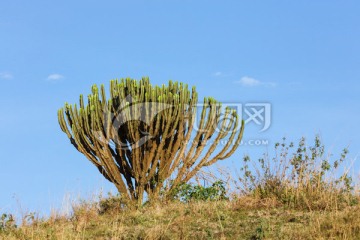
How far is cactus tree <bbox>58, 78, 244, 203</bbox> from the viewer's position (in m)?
13.8

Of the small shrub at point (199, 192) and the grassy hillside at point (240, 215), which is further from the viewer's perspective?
the small shrub at point (199, 192)

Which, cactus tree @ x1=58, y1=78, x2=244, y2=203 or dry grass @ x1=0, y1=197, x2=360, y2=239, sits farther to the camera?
cactus tree @ x1=58, y1=78, x2=244, y2=203

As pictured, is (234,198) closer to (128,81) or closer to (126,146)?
(126,146)

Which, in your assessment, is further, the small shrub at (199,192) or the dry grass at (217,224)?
the small shrub at (199,192)

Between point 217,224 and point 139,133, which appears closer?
point 217,224

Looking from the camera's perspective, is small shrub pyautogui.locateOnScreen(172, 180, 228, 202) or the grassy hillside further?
small shrub pyautogui.locateOnScreen(172, 180, 228, 202)

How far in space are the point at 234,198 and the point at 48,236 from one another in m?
4.21

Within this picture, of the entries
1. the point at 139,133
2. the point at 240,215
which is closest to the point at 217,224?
the point at 240,215

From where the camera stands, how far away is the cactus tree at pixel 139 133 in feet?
45.3

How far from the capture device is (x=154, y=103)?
1384 centimetres

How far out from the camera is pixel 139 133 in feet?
45.4

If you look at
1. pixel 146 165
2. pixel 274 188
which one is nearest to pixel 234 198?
pixel 274 188

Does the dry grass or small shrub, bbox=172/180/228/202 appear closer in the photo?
the dry grass

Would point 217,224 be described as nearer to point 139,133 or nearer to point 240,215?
point 240,215
